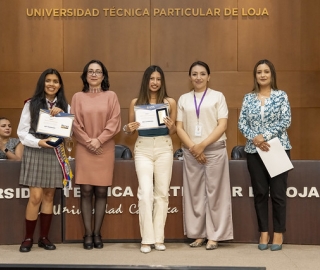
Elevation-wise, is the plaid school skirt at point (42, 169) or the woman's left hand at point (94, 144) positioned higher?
the woman's left hand at point (94, 144)

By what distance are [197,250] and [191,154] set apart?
0.85m

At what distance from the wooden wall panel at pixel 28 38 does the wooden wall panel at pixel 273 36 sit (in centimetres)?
256

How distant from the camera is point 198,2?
22.9ft

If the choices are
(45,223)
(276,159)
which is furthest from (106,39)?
(276,159)

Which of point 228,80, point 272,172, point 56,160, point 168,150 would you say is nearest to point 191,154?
point 168,150

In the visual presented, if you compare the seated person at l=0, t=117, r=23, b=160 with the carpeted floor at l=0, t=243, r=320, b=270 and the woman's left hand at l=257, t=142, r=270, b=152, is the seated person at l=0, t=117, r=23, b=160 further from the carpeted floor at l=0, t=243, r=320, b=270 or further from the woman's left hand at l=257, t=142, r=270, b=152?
the woman's left hand at l=257, t=142, r=270, b=152

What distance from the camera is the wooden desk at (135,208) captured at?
464cm

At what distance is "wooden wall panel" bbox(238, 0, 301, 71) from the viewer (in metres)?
6.97

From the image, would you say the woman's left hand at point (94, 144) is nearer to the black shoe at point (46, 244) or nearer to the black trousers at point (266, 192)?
the black shoe at point (46, 244)

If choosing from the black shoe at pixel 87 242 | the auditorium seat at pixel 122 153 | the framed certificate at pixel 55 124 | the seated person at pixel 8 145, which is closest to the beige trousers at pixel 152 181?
the black shoe at pixel 87 242

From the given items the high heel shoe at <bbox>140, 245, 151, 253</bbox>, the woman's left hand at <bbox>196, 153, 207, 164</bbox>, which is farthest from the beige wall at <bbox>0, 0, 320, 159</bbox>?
the high heel shoe at <bbox>140, 245, 151, 253</bbox>

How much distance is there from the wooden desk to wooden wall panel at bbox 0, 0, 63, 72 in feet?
8.98

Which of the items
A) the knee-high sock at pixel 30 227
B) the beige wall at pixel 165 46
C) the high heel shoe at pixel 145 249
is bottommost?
the high heel shoe at pixel 145 249

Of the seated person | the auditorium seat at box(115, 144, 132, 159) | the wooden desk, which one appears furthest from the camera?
the seated person
